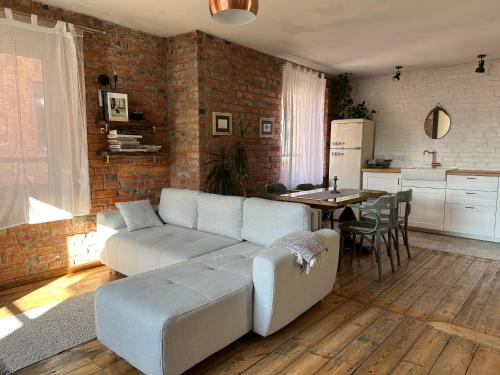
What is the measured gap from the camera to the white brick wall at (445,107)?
514cm

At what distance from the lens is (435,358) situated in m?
2.12

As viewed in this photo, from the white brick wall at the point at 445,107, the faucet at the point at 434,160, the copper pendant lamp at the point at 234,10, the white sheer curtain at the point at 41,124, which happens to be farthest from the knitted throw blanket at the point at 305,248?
the white brick wall at the point at 445,107

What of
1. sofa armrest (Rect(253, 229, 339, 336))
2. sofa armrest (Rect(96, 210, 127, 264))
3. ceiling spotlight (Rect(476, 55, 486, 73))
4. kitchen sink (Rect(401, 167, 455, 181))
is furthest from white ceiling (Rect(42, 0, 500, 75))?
sofa armrest (Rect(253, 229, 339, 336))

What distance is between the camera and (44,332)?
2.39 meters

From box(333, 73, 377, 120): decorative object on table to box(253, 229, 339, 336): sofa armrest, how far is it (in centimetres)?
432

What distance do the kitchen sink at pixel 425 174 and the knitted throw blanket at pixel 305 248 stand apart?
344 cm

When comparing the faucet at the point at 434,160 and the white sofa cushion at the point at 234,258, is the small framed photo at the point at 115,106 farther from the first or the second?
the faucet at the point at 434,160

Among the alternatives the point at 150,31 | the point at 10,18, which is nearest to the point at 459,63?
the point at 150,31

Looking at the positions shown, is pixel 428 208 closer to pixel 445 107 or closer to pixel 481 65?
pixel 445 107

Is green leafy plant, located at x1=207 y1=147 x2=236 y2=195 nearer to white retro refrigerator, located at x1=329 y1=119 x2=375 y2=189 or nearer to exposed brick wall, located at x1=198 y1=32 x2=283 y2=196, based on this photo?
exposed brick wall, located at x1=198 y1=32 x2=283 y2=196

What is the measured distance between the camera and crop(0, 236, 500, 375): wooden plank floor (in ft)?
6.68


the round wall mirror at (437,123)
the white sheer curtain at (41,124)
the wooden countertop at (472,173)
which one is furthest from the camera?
the round wall mirror at (437,123)

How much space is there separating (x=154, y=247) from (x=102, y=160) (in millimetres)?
1337

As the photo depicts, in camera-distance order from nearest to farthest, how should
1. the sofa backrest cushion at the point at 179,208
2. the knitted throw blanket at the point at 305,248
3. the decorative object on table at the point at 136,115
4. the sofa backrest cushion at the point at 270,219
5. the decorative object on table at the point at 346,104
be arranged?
the knitted throw blanket at the point at 305,248
the sofa backrest cushion at the point at 270,219
the sofa backrest cushion at the point at 179,208
the decorative object on table at the point at 136,115
the decorative object on table at the point at 346,104
